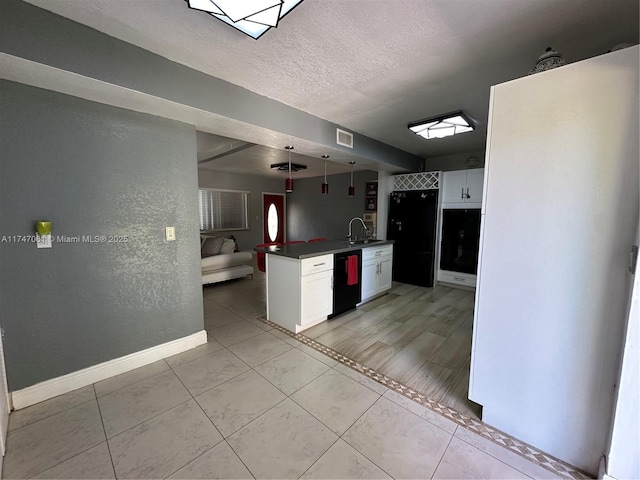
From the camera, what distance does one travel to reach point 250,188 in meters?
7.44

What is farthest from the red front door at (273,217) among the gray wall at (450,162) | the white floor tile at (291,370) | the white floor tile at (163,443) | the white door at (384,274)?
the white floor tile at (163,443)

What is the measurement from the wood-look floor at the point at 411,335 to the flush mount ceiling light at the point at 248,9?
2504 mm

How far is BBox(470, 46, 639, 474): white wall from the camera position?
117 centimetres

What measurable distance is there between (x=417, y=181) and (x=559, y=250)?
3.57m

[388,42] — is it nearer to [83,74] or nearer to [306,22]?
[306,22]

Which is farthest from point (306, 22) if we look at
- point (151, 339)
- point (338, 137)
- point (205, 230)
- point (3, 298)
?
point (205, 230)

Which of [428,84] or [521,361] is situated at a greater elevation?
[428,84]

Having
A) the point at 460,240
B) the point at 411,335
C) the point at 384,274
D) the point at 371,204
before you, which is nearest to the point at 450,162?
the point at 460,240

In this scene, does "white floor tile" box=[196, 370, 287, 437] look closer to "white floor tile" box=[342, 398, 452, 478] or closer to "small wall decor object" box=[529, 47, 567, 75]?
"white floor tile" box=[342, 398, 452, 478]

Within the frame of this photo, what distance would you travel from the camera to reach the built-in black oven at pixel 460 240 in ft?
13.9

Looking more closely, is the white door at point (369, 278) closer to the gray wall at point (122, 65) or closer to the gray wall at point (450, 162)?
the gray wall at point (122, 65)

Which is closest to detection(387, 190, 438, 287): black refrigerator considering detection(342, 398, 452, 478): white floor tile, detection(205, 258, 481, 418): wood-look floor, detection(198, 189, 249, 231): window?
detection(205, 258, 481, 418): wood-look floor

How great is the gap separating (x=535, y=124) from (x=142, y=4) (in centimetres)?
219

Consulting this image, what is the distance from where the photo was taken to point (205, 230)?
6605 mm
